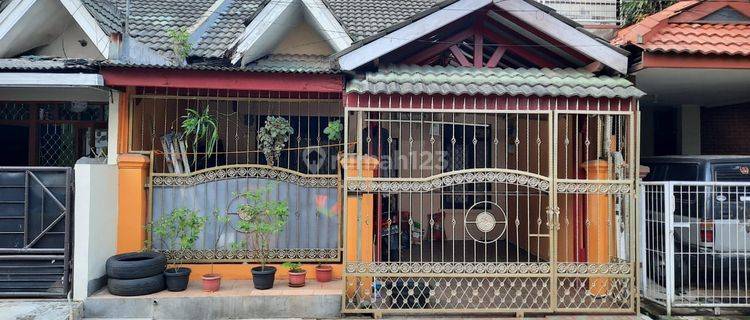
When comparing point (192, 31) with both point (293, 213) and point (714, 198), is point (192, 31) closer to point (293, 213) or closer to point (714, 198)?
point (293, 213)

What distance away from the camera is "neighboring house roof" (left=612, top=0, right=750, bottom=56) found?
6.78 m

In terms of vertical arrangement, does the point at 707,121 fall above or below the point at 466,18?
below

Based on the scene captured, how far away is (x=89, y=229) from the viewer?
627cm

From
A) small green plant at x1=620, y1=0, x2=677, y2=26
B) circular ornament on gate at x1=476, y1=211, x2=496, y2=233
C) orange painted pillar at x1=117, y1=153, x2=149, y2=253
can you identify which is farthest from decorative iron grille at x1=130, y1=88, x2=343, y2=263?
small green plant at x1=620, y1=0, x2=677, y2=26

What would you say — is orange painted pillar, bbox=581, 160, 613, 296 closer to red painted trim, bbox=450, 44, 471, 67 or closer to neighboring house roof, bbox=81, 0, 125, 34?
red painted trim, bbox=450, 44, 471, 67

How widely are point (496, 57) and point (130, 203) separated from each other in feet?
17.5

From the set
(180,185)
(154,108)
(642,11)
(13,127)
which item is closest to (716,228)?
(642,11)

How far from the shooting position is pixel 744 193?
6531 mm

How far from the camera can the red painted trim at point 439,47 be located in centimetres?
707

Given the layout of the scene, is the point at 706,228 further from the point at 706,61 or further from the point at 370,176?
the point at 370,176

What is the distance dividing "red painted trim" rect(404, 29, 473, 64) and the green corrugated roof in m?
0.35

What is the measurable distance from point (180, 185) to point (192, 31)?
9.41 ft

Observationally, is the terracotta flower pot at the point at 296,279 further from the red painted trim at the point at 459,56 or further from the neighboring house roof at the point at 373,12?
the neighboring house roof at the point at 373,12

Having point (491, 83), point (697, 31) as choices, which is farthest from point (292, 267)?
point (697, 31)
